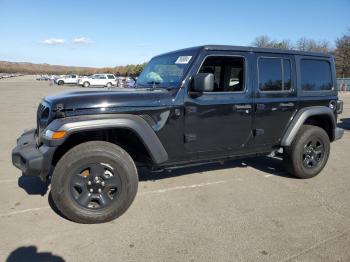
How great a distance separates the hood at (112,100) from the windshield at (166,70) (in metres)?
0.28

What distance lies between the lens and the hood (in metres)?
3.92

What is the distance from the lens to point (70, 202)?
3.92 m

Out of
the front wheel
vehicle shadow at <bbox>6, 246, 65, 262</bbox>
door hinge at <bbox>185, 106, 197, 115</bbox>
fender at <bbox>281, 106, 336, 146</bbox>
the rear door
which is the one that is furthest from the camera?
fender at <bbox>281, 106, 336, 146</bbox>

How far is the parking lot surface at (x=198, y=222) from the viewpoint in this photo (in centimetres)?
342

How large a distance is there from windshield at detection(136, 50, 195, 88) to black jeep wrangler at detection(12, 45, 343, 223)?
0.02 m

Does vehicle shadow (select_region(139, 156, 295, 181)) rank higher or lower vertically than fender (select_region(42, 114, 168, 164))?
lower

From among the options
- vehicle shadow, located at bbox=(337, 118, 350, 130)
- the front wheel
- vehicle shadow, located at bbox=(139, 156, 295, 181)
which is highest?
the front wheel

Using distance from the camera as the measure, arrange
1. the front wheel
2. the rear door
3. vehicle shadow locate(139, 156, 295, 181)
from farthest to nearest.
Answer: vehicle shadow locate(139, 156, 295, 181) < the rear door < the front wheel

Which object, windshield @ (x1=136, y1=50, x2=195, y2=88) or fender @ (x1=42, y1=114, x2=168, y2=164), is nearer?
fender @ (x1=42, y1=114, x2=168, y2=164)

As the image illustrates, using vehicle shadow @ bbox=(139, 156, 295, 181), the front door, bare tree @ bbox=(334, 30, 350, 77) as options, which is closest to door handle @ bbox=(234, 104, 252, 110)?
the front door

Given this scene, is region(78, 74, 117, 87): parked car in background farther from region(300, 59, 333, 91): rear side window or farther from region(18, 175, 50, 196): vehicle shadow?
region(300, 59, 333, 91): rear side window

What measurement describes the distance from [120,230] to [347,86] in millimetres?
47019

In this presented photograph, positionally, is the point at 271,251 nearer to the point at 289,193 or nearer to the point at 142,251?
the point at 142,251

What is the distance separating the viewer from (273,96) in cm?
520
